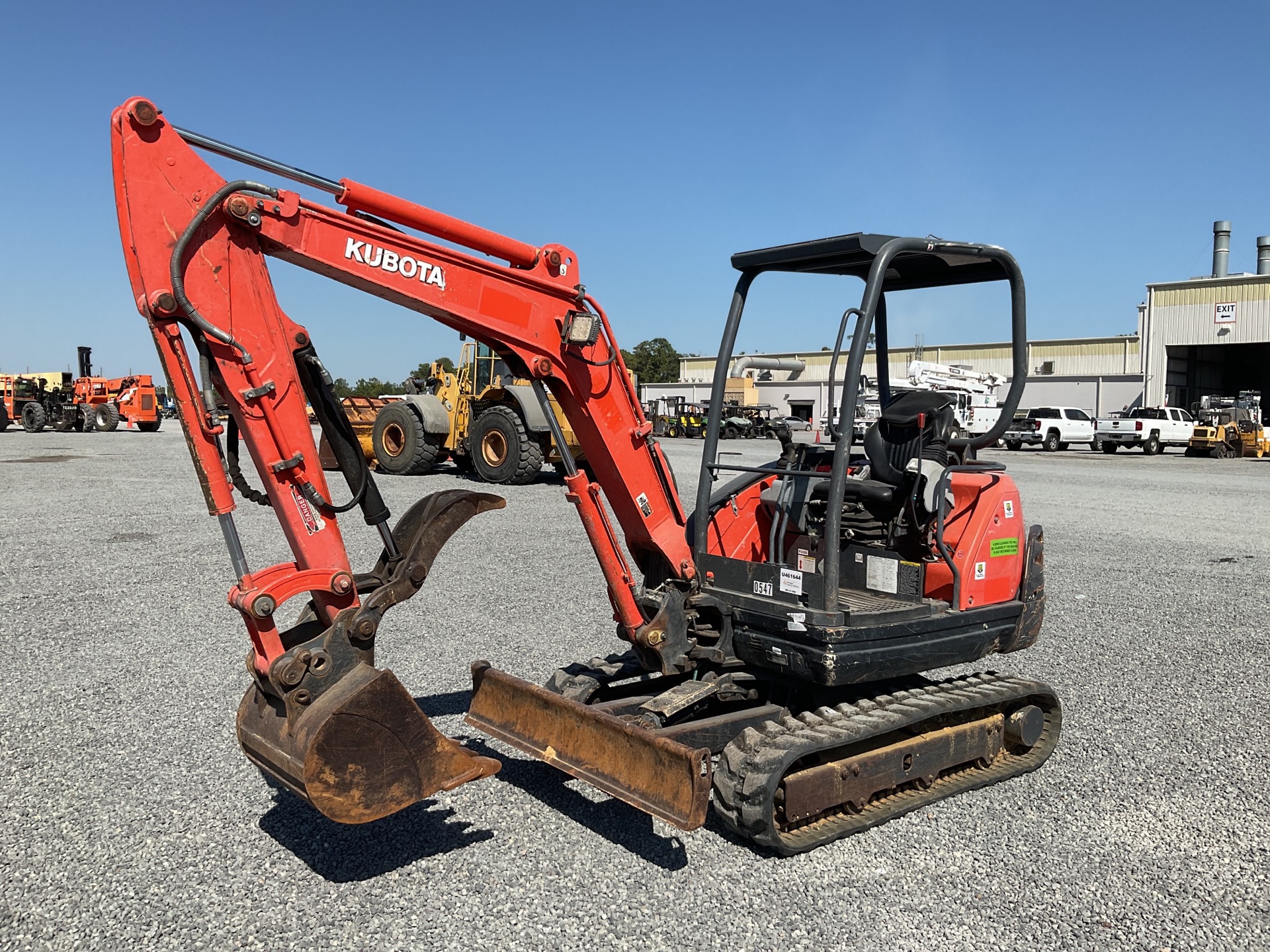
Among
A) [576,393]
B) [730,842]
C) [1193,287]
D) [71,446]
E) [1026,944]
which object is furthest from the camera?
[1193,287]

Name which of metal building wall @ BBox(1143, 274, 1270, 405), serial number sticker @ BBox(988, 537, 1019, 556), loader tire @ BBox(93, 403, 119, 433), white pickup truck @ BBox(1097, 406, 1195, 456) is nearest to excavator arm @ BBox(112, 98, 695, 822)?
serial number sticker @ BBox(988, 537, 1019, 556)

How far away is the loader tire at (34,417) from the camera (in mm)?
38969

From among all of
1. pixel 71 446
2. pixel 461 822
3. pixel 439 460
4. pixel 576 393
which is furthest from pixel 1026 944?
pixel 71 446

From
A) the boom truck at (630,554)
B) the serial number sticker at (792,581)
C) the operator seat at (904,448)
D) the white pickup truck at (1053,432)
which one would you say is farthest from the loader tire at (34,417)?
the serial number sticker at (792,581)

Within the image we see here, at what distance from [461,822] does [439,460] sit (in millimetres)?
17319

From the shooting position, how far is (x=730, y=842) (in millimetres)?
4336

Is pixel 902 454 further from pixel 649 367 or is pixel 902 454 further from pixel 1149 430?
pixel 649 367

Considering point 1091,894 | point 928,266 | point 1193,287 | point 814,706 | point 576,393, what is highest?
point 1193,287

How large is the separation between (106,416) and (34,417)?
2.61 meters

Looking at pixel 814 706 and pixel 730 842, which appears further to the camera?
pixel 814 706

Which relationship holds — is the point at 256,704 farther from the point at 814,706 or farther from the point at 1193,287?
the point at 1193,287

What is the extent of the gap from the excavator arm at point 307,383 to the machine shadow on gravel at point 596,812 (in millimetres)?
740

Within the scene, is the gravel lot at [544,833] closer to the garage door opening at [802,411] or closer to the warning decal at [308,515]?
the warning decal at [308,515]

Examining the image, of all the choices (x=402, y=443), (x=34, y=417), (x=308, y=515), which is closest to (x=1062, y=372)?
(x=402, y=443)
